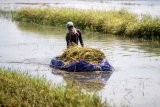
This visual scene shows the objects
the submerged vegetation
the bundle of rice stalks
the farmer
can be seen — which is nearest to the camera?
the bundle of rice stalks

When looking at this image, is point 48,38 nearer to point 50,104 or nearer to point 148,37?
point 148,37

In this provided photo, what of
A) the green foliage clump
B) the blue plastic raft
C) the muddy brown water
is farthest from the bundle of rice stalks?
the green foliage clump

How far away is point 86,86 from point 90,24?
1568 centimetres

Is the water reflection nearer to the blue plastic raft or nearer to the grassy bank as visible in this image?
the blue plastic raft

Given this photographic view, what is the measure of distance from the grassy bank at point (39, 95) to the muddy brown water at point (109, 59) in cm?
117

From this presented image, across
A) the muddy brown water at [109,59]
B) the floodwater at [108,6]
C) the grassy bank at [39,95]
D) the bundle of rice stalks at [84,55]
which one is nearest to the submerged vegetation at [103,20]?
the muddy brown water at [109,59]

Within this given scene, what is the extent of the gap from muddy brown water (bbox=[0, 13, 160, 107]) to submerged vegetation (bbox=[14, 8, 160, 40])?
801 millimetres

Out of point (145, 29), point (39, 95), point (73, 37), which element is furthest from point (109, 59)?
point (39, 95)

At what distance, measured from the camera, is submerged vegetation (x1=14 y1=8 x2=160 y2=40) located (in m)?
22.3

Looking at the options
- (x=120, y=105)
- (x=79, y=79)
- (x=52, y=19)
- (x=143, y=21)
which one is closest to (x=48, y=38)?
(x=143, y=21)

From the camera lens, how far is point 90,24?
27172mm

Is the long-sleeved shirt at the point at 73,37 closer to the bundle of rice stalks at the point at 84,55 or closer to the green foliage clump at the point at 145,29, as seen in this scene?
the bundle of rice stalks at the point at 84,55

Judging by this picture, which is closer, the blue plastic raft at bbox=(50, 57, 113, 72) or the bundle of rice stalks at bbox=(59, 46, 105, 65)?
the blue plastic raft at bbox=(50, 57, 113, 72)

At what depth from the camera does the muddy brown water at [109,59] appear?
1078 cm
